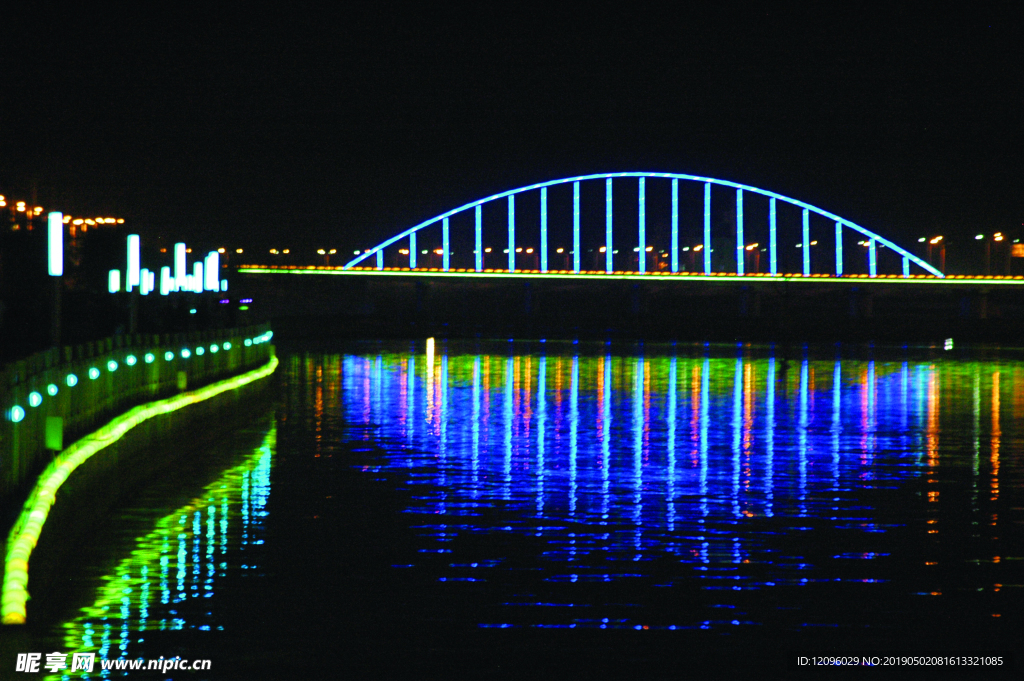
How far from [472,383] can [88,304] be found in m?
13.7

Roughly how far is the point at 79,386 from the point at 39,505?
11.4ft

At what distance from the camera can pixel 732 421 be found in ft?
70.9

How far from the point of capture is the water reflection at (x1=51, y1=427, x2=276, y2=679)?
760cm

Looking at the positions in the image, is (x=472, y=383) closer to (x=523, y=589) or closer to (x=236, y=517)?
(x=236, y=517)

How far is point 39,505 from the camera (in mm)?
8812

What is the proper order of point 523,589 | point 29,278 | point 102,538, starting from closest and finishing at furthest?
point 523,589
point 102,538
point 29,278

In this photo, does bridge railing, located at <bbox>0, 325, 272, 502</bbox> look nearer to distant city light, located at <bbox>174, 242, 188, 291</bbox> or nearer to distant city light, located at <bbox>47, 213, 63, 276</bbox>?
distant city light, located at <bbox>47, 213, 63, 276</bbox>

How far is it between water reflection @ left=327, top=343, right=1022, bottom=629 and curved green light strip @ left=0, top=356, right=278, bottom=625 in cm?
254

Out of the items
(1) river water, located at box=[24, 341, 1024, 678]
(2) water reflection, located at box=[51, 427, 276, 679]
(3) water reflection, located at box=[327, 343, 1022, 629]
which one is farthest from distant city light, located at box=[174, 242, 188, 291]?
(2) water reflection, located at box=[51, 427, 276, 679]

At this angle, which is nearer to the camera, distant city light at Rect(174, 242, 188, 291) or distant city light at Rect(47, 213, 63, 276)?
distant city light at Rect(47, 213, 63, 276)

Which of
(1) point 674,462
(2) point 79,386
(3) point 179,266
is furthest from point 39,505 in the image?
(3) point 179,266

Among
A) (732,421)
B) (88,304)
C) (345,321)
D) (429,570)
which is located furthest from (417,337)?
(429,570)

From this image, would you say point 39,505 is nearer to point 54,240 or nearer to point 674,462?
point 674,462

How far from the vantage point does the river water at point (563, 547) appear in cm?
752
